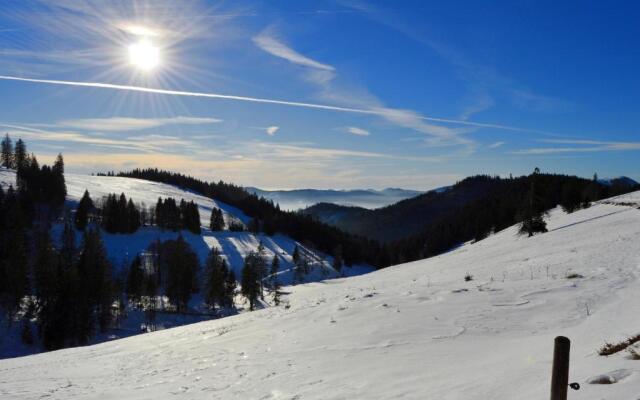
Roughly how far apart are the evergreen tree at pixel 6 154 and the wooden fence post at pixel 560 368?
220 meters

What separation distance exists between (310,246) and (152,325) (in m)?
116

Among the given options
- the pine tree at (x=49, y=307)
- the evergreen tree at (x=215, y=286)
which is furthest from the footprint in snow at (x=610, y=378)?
the evergreen tree at (x=215, y=286)

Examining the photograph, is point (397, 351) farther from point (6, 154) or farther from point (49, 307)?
point (6, 154)

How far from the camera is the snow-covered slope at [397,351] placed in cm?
818

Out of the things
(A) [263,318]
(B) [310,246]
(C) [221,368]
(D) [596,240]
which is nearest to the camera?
(C) [221,368]

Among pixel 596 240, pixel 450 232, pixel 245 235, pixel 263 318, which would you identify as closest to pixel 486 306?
pixel 263 318

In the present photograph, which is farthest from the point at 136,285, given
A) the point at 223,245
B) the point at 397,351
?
the point at 397,351

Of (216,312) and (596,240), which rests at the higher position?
(596,240)

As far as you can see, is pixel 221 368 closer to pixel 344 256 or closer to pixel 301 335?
pixel 301 335

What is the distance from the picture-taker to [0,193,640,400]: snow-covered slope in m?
8.18

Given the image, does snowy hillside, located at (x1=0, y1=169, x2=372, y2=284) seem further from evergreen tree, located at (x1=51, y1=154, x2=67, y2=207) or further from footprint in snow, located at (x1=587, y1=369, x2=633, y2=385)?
footprint in snow, located at (x1=587, y1=369, x2=633, y2=385)

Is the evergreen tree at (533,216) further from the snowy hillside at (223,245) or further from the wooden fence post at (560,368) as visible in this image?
the snowy hillside at (223,245)

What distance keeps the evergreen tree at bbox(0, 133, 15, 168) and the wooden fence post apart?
722 ft

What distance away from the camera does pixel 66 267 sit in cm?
6269
